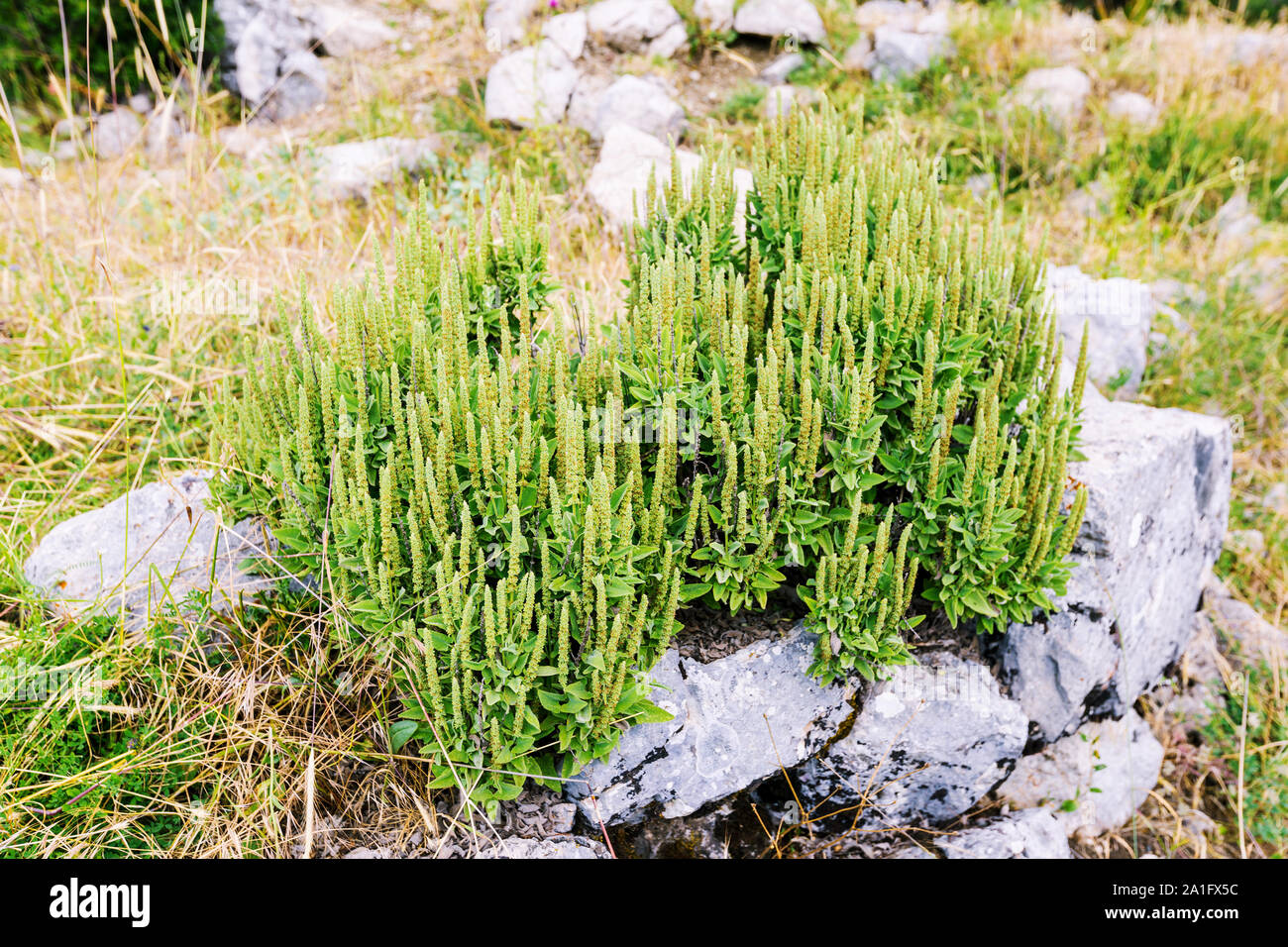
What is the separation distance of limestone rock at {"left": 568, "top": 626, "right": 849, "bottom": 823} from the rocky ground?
1cm

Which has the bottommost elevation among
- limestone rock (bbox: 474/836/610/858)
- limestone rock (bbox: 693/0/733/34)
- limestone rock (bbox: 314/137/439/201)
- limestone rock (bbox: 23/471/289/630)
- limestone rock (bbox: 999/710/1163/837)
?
limestone rock (bbox: 999/710/1163/837)

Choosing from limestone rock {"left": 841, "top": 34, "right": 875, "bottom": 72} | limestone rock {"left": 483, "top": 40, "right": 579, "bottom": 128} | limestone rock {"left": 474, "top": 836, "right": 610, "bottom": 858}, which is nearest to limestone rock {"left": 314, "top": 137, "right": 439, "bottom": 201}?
limestone rock {"left": 483, "top": 40, "right": 579, "bottom": 128}

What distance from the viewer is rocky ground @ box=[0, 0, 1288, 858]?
9.95 feet

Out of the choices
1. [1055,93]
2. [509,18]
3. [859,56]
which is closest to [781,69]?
[859,56]

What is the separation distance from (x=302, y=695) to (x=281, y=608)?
0.34 meters

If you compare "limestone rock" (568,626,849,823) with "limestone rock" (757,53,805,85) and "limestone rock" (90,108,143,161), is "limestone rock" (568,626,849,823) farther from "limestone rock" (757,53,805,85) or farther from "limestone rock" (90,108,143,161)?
"limestone rock" (90,108,143,161)

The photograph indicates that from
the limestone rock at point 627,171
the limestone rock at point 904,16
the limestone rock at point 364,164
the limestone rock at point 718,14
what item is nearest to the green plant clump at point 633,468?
the limestone rock at point 627,171

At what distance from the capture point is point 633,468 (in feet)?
8.93

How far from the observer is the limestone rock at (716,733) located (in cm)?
286

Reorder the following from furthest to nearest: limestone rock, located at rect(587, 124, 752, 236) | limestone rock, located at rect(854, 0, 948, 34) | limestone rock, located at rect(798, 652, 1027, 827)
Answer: limestone rock, located at rect(854, 0, 948, 34) → limestone rock, located at rect(587, 124, 752, 236) → limestone rock, located at rect(798, 652, 1027, 827)

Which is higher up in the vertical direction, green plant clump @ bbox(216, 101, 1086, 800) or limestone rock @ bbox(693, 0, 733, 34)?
limestone rock @ bbox(693, 0, 733, 34)

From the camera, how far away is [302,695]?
3107mm

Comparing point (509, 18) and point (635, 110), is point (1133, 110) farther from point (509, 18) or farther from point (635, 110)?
point (509, 18)

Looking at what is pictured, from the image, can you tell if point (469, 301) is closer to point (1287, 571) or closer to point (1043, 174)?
point (1287, 571)
